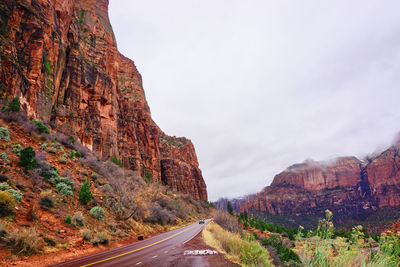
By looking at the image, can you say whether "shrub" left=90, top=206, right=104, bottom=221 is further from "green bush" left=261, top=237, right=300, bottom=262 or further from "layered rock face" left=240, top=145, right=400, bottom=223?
"layered rock face" left=240, top=145, right=400, bottom=223

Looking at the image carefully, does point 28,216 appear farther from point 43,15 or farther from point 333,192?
point 333,192

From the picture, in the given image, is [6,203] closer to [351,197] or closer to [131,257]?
[131,257]

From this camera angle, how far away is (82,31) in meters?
49.8

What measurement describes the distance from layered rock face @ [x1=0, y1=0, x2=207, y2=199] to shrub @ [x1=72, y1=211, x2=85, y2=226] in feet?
55.1

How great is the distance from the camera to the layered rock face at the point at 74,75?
25.9 metres

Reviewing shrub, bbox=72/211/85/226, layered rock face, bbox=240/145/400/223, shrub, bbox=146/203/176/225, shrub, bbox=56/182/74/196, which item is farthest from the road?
layered rock face, bbox=240/145/400/223

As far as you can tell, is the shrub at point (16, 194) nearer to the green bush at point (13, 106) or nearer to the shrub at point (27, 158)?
the shrub at point (27, 158)

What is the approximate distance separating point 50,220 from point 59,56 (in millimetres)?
31204

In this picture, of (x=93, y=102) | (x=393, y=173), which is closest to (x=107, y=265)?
(x=93, y=102)

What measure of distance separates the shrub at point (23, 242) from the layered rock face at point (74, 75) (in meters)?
19.0

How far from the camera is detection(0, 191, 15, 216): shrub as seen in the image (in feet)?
34.8

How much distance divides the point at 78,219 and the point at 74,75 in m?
34.4

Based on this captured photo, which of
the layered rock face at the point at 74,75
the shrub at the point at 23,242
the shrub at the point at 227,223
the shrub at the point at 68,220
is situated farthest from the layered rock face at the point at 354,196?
the shrub at the point at 23,242

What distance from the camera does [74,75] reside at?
40.4m
